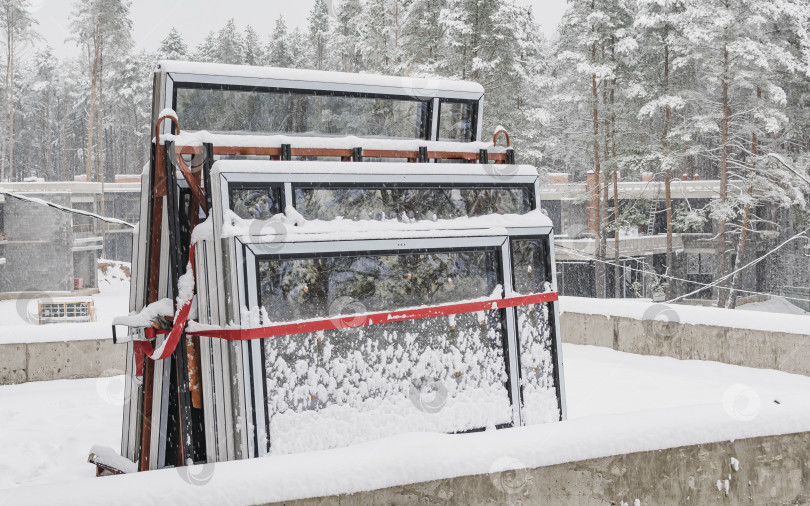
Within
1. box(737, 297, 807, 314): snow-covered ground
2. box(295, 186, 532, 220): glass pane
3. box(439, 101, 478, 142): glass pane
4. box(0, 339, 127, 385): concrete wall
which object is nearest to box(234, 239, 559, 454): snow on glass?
box(295, 186, 532, 220): glass pane

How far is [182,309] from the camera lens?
15.1ft

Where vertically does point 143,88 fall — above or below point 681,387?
above

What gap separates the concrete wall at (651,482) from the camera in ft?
11.9

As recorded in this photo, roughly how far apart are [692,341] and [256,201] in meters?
7.26

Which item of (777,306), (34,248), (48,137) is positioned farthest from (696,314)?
(48,137)

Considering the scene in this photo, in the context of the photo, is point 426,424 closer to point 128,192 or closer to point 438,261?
point 438,261

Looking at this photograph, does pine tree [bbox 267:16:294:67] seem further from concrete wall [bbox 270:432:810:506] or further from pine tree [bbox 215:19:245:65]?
concrete wall [bbox 270:432:810:506]

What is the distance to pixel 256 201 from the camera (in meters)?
4.64

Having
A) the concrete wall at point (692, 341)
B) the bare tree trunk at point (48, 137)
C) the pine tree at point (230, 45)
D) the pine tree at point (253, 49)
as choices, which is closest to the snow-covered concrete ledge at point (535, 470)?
the concrete wall at point (692, 341)

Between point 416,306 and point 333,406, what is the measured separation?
882 mm

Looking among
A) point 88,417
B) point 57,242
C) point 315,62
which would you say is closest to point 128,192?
point 57,242

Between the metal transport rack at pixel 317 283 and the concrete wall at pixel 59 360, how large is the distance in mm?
4632
